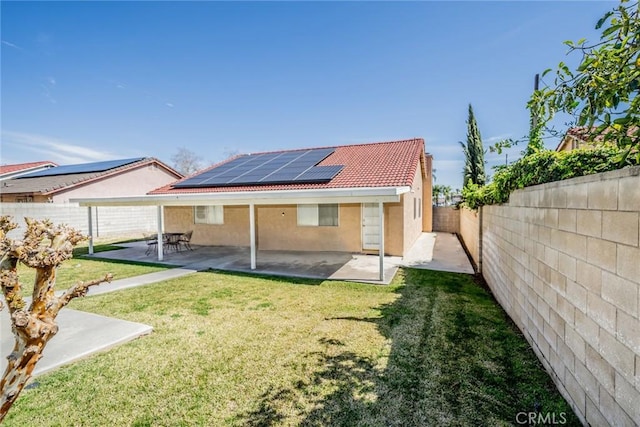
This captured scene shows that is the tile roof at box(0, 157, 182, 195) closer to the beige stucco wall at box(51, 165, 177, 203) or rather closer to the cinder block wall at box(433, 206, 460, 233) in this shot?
the beige stucco wall at box(51, 165, 177, 203)

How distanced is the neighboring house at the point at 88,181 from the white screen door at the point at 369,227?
18956 millimetres

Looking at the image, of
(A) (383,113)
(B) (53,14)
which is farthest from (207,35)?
(A) (383,113)

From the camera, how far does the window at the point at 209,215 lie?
14641 mm

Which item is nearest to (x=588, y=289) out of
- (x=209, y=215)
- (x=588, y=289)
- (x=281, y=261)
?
(x=588, y=289)

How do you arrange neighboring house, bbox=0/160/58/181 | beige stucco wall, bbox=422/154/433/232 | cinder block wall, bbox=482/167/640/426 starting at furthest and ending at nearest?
neighboring house, bbox=0/160/58/181 → beige stucco wall, bbox=422/154/433/232 → cinder block wall, bbox=482/167/640/426

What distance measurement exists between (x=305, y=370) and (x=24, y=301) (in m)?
3.05

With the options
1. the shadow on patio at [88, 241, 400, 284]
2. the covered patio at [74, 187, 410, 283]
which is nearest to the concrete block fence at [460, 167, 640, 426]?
the covered patio at [74, 187, 410, 283]

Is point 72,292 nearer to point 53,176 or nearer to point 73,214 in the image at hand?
point 73,214

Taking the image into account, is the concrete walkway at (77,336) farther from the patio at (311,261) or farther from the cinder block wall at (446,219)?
the cinder block wall at (446,219)

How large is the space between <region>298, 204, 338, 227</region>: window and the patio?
4.28ft

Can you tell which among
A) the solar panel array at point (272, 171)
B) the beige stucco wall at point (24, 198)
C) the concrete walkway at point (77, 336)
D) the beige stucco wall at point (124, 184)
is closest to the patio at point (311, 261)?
the solar panel array at point (272, 171)

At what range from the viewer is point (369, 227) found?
40.1 ft

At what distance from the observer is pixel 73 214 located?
17.9 m

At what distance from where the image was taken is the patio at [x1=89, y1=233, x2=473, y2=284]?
918 centimetres
